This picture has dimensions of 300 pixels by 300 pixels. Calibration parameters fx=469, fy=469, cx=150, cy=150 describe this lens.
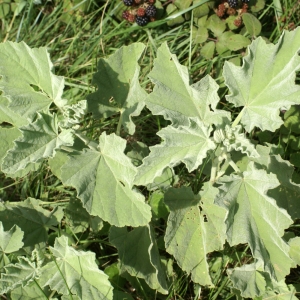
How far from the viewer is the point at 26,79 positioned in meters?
2.71

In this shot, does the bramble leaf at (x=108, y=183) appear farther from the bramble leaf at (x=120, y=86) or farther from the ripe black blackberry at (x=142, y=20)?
the ripe black blackberry at (x=142, y=20)

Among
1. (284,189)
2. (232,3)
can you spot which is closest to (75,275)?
(284,189)

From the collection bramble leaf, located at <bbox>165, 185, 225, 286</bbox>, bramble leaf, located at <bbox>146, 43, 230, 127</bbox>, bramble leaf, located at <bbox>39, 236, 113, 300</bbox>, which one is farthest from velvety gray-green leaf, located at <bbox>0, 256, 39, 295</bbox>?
bramble leaf, located at <bbox>146, 43, 230, 127</bbox>

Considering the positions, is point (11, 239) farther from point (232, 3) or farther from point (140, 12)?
point (232, 3)

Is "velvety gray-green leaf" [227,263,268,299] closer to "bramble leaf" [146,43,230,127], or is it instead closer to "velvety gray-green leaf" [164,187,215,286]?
"velvety gray-green leaf" [164,187,215,286]

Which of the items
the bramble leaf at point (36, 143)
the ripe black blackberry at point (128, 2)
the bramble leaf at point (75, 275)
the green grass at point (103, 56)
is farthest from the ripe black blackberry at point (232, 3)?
the bramble leaf at point (75, 275)

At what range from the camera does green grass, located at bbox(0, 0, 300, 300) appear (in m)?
3.18

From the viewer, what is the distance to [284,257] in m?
2.41

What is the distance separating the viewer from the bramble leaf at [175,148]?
229 cm

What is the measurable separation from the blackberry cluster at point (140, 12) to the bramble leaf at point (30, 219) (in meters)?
1.60

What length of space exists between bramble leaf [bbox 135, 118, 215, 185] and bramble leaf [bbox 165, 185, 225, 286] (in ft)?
1.44

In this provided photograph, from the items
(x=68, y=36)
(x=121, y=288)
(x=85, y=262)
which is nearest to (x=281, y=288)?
(x=121, y=288)

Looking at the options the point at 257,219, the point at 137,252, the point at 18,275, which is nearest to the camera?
the point at 257,219

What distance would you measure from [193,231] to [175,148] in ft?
2.25
